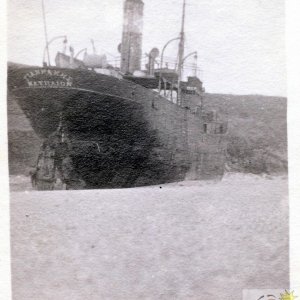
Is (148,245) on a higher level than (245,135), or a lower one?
lower

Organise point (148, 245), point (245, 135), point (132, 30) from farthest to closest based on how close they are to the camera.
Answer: point (245, 135)
point (132, 30)
point (148, 245)

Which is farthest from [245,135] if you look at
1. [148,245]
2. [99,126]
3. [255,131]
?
[148,245]

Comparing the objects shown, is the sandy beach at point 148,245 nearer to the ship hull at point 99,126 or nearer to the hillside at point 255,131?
the hillside at point 255,131

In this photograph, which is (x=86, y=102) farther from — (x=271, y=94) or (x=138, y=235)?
(x=271, y=94)

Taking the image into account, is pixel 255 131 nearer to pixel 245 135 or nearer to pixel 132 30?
pixel 245 135

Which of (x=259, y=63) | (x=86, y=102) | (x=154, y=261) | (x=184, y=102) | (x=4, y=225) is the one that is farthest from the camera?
(x=184, y=102)

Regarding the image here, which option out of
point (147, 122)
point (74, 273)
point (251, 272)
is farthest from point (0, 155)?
point (251, 272)

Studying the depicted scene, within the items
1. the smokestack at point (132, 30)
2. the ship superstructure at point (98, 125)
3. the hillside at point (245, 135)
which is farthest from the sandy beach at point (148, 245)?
the smokestack at point (132, 30)
